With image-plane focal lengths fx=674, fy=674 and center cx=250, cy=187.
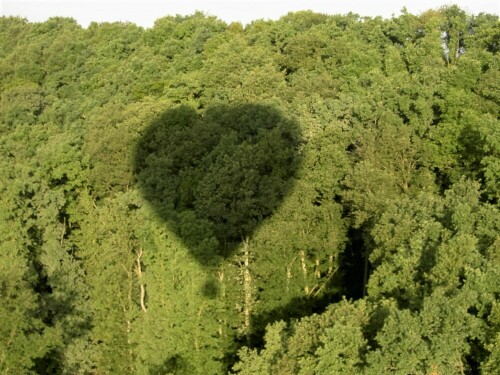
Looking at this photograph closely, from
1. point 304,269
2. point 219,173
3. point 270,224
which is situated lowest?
point 304,269

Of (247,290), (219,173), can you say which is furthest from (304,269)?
(219,173)

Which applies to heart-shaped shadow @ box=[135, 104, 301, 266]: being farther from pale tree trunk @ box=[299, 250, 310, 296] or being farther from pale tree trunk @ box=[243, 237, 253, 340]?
pale tree trunk @ box=[299, 250, 310, 296]

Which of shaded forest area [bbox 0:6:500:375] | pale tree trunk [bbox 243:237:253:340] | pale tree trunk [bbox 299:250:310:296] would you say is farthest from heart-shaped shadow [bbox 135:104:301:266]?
pale tree trunk [bbox 299:250:310:296]

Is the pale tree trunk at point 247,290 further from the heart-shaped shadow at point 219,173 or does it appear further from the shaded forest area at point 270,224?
the heart-shaped shadow at point 219,173

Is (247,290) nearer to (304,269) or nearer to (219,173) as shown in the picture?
(304,269)

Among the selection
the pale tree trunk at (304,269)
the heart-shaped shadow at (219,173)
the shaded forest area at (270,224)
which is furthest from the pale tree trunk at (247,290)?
the pale tree trunk at (304,269)

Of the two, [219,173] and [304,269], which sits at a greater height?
[219,173]

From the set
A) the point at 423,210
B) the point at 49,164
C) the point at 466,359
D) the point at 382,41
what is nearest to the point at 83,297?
the point at 49,164
